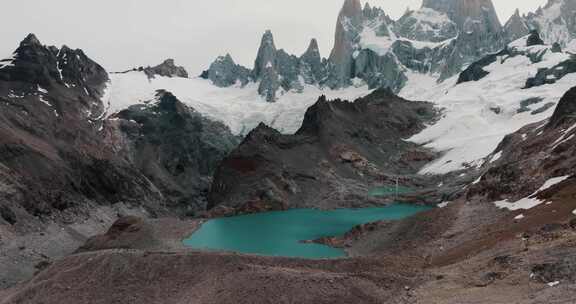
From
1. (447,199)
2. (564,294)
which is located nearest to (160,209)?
(447,199)

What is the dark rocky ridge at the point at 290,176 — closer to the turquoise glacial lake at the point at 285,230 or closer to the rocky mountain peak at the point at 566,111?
the turquoise glacial lake at the point at 285,230

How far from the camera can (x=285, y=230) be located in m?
122

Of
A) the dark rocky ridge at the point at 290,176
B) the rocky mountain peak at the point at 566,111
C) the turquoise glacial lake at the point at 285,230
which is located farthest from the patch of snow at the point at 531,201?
the dark rocky ridge at the point at 290,176

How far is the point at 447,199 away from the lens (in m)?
136

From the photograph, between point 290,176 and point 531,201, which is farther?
point 290,176

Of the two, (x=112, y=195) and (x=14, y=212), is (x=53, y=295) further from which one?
(x=112, y=195)

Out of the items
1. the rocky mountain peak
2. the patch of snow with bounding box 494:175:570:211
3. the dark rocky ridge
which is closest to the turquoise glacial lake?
the dark rocky ridge

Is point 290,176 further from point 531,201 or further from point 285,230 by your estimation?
point 531,201

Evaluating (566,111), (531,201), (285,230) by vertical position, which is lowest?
(285,230)

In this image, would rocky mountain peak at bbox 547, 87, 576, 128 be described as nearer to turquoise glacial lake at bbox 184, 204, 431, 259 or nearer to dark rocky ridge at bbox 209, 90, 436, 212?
turquoise glacial lake at bbox 184, 204, 431, 259

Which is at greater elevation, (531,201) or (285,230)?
(531,201)

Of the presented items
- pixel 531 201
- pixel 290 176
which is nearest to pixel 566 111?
pixel 531 201

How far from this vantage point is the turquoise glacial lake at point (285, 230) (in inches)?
3748

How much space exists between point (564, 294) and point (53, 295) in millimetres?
46389
